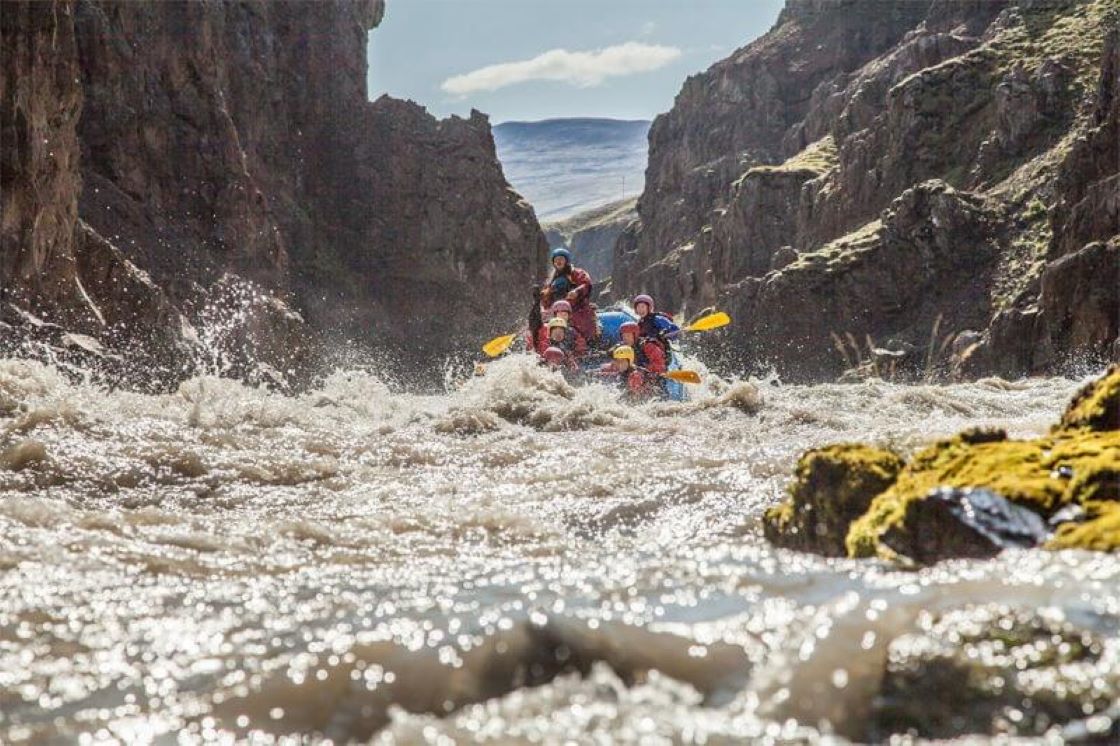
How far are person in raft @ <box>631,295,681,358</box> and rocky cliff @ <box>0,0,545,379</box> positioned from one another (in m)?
9.90

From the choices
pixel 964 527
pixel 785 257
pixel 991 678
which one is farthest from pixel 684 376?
pixel 785 257

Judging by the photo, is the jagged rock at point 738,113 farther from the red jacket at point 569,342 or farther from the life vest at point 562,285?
the red jacket at point 569,342

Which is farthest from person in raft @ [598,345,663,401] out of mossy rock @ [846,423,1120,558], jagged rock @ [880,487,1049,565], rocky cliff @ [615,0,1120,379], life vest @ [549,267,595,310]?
rocky cliff @ [615,0,1120,379]

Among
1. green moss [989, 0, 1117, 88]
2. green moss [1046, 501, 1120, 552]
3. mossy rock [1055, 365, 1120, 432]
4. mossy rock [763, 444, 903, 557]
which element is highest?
green moss [989, 0, 1117, 88]

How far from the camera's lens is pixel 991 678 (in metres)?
2.29

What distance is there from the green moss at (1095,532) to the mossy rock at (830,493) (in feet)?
3.26

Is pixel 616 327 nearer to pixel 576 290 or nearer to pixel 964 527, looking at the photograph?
pixel 576 290

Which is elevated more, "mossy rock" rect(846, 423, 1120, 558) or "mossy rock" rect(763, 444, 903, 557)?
"mossy rock" rect(846, 423, 1120, 558)

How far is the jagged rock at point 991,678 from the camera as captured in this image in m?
2.15

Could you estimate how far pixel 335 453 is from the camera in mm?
8586

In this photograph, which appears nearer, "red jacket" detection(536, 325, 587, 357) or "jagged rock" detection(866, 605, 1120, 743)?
"jagged rock" detection(866, 605, 1120, 743)

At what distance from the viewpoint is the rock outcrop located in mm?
3270

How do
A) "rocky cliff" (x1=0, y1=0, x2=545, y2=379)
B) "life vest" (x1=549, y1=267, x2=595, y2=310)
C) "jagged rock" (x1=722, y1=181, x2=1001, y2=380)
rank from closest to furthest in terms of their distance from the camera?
1. "life vest" (x1=549, y1=267, x2=595, y2=310)
2. "rocky cliff" (x1=0, y1=0, x2=545, y2=379)
3. "jagged rock" (x1=722, y1=181, x2=1001, y2=380)

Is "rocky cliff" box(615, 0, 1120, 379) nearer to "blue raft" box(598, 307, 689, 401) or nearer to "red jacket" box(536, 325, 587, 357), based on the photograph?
"blue raft" box(598, 307, 689, 401)
